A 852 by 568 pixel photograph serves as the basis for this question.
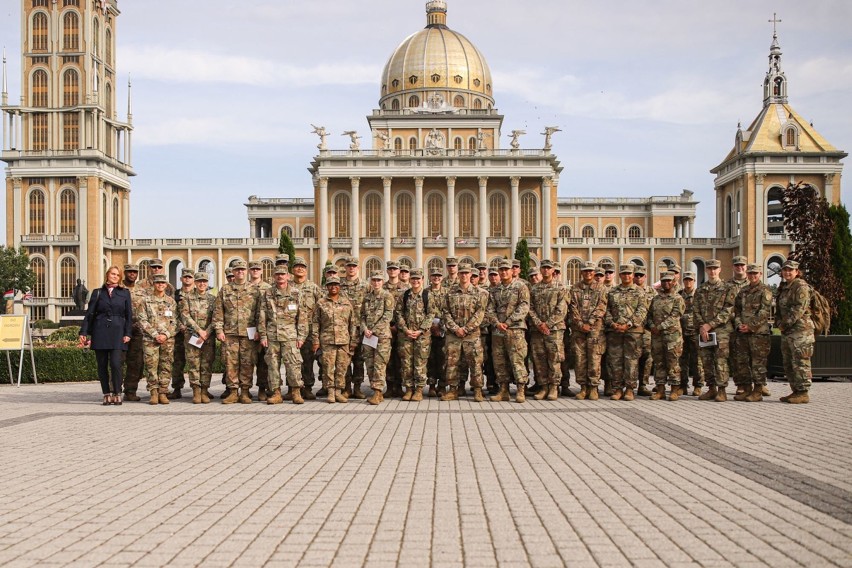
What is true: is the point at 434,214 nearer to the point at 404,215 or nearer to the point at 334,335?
the point at 404,215

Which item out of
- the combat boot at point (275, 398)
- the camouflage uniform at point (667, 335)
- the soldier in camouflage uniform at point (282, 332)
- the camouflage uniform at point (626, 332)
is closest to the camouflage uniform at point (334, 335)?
the soldier in camouflage uniform at point (282, 332)

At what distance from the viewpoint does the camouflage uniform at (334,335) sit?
41.4 ft

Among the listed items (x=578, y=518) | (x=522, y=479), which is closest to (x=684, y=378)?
(x=522, y=479)

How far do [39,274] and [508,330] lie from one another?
205 ft

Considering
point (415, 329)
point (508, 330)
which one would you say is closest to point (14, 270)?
point (415, 329)

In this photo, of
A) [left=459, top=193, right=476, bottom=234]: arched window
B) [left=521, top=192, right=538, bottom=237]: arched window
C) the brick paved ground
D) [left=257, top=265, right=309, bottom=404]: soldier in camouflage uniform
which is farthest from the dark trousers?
[left=521, top=192, right=538, bottom=237]: arched window

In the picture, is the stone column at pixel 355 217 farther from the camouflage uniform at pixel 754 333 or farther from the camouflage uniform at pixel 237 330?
the camouflage uniform at pixel 754 333

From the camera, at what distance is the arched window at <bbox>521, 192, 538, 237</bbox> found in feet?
220

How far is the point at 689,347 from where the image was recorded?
1365 centimetres

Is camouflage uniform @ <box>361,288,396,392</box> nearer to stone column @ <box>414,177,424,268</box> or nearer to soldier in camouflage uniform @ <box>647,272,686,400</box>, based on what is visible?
soldier in camouflage uniform @ <box>647,272,686,400</box>

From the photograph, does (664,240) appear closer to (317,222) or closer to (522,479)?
(317,222)

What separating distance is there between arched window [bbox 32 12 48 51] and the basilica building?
0.10m

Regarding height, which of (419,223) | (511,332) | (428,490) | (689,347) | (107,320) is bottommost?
(428,490)

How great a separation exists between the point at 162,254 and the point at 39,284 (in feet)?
31.5
